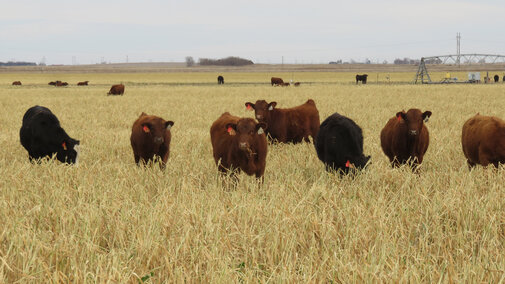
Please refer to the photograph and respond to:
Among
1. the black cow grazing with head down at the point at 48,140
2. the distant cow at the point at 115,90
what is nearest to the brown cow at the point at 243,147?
the black cow grazing with head down at the point at 48,140

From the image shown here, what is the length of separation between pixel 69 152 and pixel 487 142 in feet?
22.4

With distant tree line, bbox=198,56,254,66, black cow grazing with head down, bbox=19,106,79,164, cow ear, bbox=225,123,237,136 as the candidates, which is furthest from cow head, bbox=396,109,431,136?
distant tree line, bbox=198,56,254,66

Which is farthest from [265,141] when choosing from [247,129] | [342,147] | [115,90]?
[115,90]

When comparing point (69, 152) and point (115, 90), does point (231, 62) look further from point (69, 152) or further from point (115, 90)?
point (69, 152)

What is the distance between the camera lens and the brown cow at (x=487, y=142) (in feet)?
22.7

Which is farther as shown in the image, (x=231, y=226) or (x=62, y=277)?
(x=231, y=226)

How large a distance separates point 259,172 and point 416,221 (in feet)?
8.49

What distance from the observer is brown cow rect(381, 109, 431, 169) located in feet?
23.9

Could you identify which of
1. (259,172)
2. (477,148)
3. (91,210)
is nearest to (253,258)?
(91,210)

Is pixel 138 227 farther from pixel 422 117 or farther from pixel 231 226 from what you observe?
pixel 422 117

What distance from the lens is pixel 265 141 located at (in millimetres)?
6805

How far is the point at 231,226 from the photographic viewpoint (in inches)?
162

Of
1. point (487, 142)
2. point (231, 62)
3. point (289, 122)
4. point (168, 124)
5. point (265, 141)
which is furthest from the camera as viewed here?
point (231, 62)

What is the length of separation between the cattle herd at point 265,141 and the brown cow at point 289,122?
10.1ft
